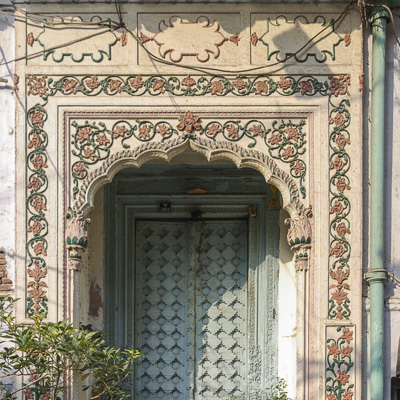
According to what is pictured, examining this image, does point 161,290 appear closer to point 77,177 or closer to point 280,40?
point 77,177

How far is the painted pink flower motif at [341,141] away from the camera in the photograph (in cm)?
862

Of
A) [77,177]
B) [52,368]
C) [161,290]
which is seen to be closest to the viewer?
[52,368]

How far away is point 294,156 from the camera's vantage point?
8578mm

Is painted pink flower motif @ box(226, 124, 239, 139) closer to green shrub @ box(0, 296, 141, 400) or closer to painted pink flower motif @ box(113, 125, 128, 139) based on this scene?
painted pink flower motif @ box(113, 125, 128, 139)

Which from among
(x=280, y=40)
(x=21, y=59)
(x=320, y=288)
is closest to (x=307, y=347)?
(x=320, y=288)

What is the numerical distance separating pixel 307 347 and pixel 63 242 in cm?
236

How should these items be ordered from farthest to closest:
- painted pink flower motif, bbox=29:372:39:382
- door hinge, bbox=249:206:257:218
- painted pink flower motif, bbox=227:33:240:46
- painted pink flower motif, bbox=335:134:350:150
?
door hinge, bbox=249:206:257:218, painted pink flower motif, bbox=227:33:240:46, painted pink flower motif, bbox=335:134:350:150, painted pink flower motif, bbox=29:372:39:382

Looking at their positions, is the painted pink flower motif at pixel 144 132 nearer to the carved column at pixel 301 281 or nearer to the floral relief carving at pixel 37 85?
the floral relief carving at pixel 37 85

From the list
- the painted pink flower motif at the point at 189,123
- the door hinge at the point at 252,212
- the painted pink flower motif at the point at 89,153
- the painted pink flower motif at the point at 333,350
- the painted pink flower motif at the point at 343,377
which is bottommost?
the painted pink flower motif at the point at 343,377

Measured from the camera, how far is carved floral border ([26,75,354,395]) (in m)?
8.46

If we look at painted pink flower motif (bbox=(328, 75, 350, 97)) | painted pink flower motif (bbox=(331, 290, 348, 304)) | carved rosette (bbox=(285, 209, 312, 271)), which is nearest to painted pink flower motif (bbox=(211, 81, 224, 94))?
painted pink flower motif (bbox=(328, 75, 350, 97))

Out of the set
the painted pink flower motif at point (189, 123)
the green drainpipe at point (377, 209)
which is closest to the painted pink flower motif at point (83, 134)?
the painted pink flower motif at point (189, 123)

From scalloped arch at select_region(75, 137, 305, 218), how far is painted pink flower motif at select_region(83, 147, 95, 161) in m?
0.11

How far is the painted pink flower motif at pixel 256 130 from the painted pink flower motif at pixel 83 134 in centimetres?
146
